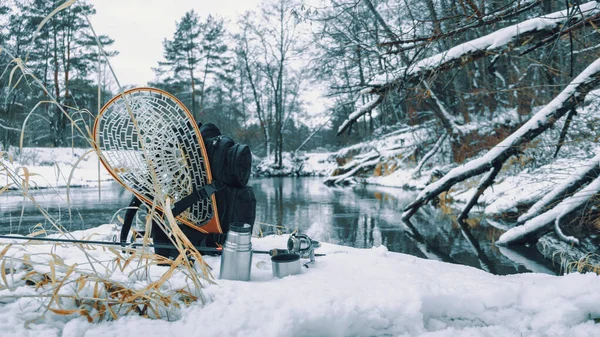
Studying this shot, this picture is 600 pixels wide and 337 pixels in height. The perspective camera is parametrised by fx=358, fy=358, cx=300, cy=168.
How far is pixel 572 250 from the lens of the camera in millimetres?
3512

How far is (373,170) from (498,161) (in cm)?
1113

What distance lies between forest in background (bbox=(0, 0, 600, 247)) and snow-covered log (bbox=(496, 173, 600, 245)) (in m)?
0.02

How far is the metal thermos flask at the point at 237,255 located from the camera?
149 centimetres

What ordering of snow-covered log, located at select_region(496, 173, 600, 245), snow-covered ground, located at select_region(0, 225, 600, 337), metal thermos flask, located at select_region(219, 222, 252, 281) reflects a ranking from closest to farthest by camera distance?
snow-covered ground, located at select_region(0, 225, 600, 337), metal thermos flask, located at select_region(219, 222, 252, 281), snow-covered log, located at select_region(496, 173, 600, 245)

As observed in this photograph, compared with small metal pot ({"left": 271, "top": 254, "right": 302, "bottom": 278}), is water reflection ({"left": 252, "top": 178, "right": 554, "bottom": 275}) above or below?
below

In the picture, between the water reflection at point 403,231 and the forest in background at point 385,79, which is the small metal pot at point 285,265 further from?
the water reflection at point 403,231

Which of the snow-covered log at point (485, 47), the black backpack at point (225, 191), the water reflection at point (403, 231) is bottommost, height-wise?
the water reflection at point (403, 231)

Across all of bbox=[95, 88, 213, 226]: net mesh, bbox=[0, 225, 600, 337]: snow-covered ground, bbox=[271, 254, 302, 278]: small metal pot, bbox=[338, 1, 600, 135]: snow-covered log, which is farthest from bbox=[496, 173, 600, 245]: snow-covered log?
bbox=[95, 88, 213, 226]: net mesh

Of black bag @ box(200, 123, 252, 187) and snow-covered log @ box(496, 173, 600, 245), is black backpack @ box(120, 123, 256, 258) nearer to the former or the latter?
black bag @ box(200, 123, 252, 187)

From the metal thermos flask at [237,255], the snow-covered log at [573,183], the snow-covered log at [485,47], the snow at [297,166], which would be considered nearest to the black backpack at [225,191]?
the metal thermos flask at [237,255]

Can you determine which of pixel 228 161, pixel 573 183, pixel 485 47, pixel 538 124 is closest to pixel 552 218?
pixel 573 183

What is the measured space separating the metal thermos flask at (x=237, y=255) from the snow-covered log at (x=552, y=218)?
312 centimetres

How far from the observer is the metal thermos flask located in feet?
4.89

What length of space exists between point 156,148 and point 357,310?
1362 millimetres
